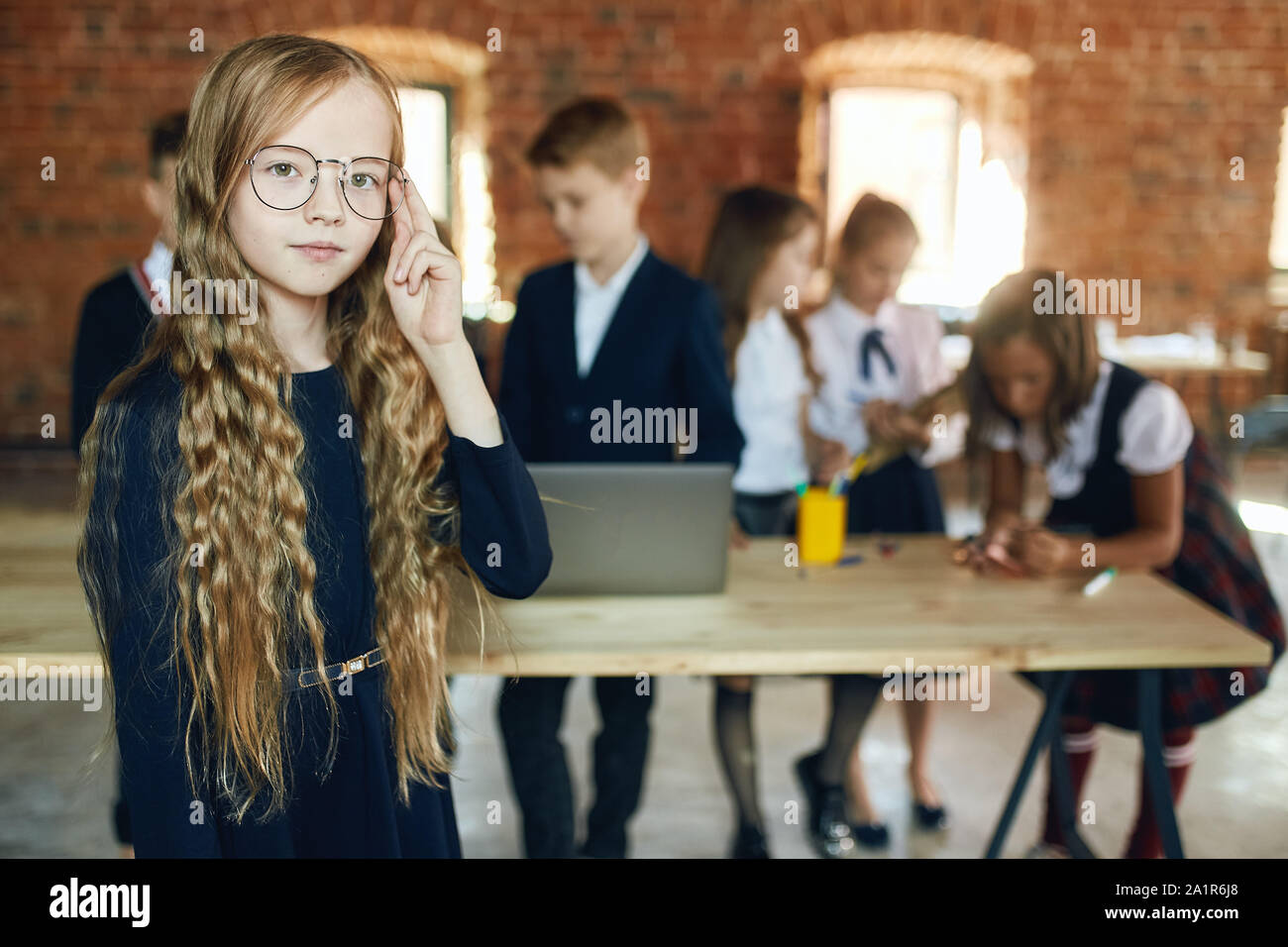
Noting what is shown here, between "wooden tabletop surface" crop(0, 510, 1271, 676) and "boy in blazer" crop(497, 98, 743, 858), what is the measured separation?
366 millimetres

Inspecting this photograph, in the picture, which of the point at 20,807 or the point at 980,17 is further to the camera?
the point at 980,17

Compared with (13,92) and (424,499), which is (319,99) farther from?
(13,92)

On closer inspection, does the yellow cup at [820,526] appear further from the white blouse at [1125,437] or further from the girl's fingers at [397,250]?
the girl's fingers at [397,250]

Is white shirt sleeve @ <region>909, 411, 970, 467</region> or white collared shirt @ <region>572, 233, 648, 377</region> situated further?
white shirt sleeve @ <region>909, 411, 970, 467</region>

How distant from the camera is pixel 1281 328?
227 inches

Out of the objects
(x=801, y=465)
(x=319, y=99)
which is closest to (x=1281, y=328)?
(x=801, y=465)

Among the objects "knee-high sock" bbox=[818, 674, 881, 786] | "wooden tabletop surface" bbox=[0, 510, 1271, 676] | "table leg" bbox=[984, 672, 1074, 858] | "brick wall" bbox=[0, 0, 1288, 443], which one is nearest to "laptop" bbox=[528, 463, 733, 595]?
"wooden tabletop surface" bbox=[0, 510, 1271, 676]

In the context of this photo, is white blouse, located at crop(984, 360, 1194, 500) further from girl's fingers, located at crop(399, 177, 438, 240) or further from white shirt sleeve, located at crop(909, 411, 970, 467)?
girl's fingers, located at crop(399, 177, 438, 240)

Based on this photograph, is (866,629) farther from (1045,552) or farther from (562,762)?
(562,762)

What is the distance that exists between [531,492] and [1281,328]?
233 inches

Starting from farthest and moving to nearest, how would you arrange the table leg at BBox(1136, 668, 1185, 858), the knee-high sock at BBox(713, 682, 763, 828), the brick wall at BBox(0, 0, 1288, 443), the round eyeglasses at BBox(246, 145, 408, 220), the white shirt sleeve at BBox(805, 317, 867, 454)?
1. the brick wall at BBox(0, 0, 1288, 443)
2. the white shirt sleeve at BBox(805, 317, 867, 454)
3. the knee-high sock at BBox(713, 682, 763, 828)
4. the table leg at BBox(1136, 668, 1185, 858)
5. the round eyeglasses at BBox(246, 145, 408, 220)

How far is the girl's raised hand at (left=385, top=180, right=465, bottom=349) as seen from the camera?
3.53 feet

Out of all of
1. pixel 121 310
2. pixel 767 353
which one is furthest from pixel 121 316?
pixel 767 353

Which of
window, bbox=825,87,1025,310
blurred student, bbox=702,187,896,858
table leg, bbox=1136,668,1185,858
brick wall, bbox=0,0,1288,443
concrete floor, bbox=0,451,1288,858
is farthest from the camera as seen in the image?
window, bbox=825,87,1025,310
